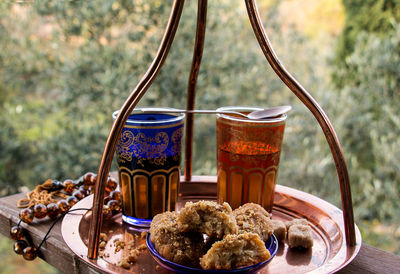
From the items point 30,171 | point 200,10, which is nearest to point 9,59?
point 30,171

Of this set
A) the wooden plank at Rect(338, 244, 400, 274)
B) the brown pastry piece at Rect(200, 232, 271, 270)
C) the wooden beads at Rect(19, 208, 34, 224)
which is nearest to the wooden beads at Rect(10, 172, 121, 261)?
the wooden beads at Rect(19, 208, 34, 224)

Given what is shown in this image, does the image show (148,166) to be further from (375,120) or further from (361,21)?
(361,21)

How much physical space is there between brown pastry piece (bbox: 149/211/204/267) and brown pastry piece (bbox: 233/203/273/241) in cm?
7

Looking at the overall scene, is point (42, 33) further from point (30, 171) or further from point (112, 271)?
point (112, 271)

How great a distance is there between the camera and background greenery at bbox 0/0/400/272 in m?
1.94

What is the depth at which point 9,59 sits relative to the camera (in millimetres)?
2086

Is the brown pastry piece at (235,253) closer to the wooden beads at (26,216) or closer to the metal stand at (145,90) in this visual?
the metal stand at (145,90)

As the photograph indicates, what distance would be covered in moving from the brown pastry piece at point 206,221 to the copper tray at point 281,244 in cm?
8

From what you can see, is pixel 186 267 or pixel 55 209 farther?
pixel 55 209

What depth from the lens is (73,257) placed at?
1.86ft

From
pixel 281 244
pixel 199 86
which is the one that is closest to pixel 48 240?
pixel 281 244

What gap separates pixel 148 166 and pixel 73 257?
6.8 inches

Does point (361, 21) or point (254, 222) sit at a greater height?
point (361, 21)

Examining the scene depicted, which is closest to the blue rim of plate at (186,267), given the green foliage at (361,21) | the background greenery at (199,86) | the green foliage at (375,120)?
the background greenery at (199,86)
